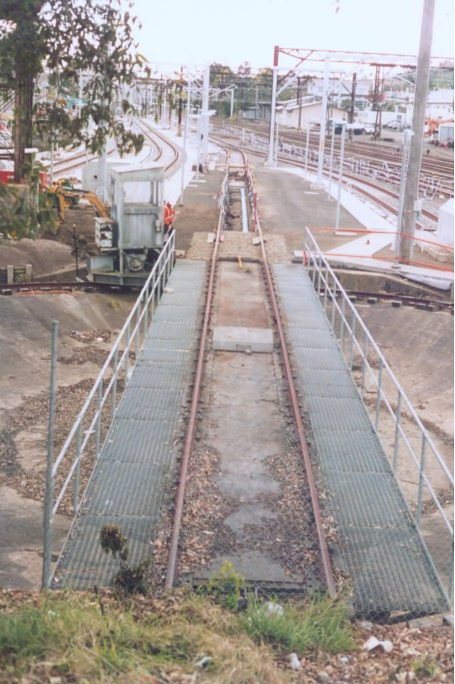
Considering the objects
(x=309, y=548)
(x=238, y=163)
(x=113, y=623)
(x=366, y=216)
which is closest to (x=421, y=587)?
(x=309, y=548)

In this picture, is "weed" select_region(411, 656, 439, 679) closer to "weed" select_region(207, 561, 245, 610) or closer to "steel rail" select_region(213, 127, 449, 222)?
"weed" select_region(207, 561, 245, 610)

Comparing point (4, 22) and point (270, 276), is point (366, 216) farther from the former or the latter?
point (4, 22)

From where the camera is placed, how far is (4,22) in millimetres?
6922

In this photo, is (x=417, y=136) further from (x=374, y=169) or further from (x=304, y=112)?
(x=304, y=112)

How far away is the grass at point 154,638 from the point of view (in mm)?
5246

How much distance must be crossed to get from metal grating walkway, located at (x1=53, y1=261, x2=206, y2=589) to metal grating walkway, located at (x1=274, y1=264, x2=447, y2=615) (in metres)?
1.70

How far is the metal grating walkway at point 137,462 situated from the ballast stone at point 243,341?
0.41 metres

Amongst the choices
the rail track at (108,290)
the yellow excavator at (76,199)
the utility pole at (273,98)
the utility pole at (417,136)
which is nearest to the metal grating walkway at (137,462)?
the rail track at (108,290)

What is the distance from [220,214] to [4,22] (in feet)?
70.5

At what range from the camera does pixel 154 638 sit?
5.63m

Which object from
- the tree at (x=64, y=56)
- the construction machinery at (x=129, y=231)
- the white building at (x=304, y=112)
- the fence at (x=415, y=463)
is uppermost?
the white building at (x=304, y=112)

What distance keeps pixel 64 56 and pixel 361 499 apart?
16.3ft

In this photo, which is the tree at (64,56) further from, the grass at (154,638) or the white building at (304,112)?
the white building at (304,112)

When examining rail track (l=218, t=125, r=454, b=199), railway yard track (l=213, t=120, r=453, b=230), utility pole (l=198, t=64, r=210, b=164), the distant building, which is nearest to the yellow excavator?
railway yard track (l=213, t=120, r=453, b=230)
